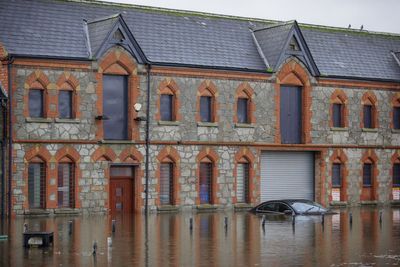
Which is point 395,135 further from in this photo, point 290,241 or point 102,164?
point 290,241

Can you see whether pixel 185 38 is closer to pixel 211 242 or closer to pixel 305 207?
pixel 305 207

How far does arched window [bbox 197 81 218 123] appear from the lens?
190 ft

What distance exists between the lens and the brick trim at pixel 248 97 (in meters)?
59.2

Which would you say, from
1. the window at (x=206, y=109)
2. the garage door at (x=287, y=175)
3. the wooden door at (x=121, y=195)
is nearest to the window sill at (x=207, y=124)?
the window at (x=206, y=109)

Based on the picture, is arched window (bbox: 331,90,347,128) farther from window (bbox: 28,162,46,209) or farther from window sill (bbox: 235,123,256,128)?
window (bbox: 28,162,46,209)

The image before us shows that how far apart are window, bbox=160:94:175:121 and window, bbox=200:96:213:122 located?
6.67 ft

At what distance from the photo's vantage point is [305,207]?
171 ft

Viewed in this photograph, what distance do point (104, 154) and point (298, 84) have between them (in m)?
14.2

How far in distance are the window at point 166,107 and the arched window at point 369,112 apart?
14.4 meters

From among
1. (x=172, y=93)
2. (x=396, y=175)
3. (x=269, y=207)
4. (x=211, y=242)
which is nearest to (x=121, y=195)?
(x=172, y=93)

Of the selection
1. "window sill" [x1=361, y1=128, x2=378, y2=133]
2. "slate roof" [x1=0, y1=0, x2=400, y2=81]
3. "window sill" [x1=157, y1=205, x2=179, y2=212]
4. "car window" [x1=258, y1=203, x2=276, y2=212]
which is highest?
"slate roof" [x1=0, y1=0, x2=400, y2=81]

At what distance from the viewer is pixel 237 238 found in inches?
1519

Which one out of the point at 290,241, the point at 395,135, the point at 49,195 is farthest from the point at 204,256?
the point at 395,135

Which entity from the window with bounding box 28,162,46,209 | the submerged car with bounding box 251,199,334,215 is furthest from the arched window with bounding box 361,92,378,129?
the window with bounding box 28,162,46,209
